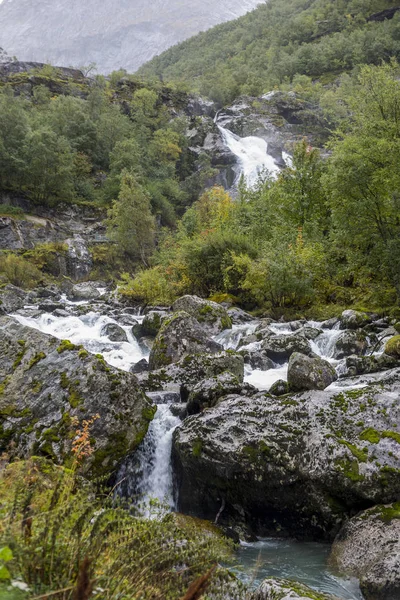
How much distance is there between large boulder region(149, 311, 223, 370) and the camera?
12.6 m

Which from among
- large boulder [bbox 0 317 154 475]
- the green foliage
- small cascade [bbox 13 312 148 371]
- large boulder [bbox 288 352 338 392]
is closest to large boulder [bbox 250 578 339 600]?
the green foliage

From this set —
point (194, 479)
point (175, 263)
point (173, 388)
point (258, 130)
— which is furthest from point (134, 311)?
point (258, 130)

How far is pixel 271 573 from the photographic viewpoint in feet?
17.9

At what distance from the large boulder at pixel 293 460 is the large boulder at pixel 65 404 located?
1.10m

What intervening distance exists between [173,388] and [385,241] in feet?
35.2

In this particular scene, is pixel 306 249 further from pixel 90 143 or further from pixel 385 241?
pixel 90 143

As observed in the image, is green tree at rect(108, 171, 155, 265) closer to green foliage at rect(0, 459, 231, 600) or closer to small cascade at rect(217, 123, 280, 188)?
small cascade at rect(217, 123, 280, 188)

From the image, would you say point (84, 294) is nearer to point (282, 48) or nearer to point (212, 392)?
point (212, 392)

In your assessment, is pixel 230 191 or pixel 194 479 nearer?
pixel 194 479

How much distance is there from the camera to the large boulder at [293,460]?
5.97 metres

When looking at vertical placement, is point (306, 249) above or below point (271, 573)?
above

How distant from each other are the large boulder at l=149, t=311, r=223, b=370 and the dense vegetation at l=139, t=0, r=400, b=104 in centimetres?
8159

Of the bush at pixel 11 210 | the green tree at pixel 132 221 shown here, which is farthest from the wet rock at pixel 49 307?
the bush at pixel 11 210

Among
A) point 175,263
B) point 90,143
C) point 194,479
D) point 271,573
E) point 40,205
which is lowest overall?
point 271,573
